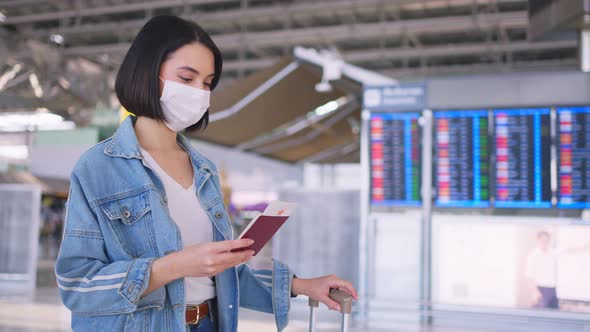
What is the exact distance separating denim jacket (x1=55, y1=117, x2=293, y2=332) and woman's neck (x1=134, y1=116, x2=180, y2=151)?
5 cm

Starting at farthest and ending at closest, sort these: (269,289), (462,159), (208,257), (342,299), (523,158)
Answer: (462,159) < (523,158) < (269,289) < (342,299) < (208,257)

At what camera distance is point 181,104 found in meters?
1.53

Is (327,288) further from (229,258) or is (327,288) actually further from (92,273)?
(92,273)

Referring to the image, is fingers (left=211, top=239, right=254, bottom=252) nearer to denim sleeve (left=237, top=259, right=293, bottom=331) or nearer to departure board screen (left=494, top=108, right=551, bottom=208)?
denim sleeve (left=237, top=259, right=293, bottom=331)

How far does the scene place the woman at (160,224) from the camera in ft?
4.23

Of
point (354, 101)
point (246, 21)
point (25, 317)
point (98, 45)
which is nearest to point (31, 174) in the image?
point (98, 45)

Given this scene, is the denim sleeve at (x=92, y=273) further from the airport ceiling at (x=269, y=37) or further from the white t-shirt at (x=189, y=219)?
the airport ceiling at (x=269, y=37)

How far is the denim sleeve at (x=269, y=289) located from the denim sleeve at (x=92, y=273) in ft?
1.49

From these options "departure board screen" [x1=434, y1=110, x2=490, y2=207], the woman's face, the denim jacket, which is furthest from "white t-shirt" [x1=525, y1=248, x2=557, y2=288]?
the woman's face

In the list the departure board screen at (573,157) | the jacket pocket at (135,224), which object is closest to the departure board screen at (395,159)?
the departure board screen at (573,157)

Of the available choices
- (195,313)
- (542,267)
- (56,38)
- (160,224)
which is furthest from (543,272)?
(56,38)

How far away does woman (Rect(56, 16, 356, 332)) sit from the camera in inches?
50.7

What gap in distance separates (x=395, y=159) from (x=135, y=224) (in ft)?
17.9

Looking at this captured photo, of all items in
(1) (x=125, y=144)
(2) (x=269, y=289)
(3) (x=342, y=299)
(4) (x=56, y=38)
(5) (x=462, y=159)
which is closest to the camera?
(1) (x=125, y=144)
